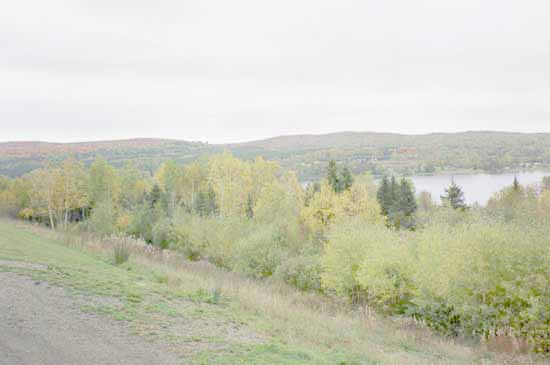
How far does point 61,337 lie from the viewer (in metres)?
8.41

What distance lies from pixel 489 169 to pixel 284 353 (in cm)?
14947

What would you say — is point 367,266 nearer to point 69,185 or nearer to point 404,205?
point 404,205

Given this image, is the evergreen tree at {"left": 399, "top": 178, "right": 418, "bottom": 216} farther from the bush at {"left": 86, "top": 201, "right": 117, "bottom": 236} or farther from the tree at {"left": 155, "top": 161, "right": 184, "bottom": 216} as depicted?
the tree at {"left": 155, "top": 161, "right": 184, "bottom": 216}

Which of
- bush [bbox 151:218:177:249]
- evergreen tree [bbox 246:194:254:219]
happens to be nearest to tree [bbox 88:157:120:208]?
evergreen tree [bbox 246:194:254:219]

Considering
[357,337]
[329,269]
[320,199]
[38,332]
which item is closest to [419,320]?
[329,269]

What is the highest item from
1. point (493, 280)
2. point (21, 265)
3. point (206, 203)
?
point (21, 265)

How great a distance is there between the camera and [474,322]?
17.7 meters

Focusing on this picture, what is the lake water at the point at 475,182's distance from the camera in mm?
110381

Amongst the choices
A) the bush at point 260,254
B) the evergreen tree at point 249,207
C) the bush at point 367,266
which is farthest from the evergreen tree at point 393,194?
the bush at point 367,266

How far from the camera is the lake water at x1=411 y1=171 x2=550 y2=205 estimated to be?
110381 mm

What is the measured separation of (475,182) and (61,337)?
136m

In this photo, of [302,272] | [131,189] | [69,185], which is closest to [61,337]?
[302,272]

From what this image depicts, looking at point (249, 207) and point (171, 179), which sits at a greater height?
point (171, 179)

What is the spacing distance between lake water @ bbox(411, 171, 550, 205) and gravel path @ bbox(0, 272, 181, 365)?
10462cm
